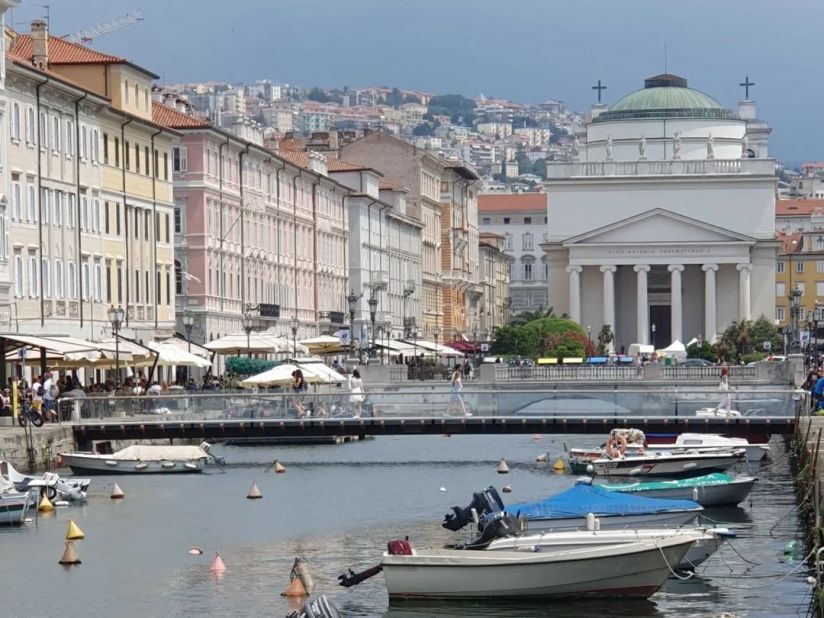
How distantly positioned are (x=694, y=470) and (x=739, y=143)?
435ft

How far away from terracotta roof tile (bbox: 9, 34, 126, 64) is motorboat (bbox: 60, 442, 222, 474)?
25.3 metres

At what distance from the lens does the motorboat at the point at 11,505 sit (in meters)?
43.5

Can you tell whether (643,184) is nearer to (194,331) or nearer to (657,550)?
(194,331)

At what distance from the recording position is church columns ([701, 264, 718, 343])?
536ft

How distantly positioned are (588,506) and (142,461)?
24079 millimetres

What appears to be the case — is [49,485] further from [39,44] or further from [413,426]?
[39,44]

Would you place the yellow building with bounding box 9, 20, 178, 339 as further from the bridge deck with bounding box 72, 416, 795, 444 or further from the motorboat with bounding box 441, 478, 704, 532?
the motorboat with bounding box 441, 478, 704, 532

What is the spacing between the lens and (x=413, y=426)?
200ft

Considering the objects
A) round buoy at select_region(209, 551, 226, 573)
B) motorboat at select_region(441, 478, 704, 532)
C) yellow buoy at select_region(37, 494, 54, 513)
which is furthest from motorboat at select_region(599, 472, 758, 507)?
yellow buoy at select_region(37, 494, 54, 513)

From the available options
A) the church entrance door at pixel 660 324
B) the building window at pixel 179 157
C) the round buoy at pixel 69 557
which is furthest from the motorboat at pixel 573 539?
the church entrance door at pixel 660 324

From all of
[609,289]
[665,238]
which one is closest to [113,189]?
[609,289]

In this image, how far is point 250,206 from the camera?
10375 centimetres

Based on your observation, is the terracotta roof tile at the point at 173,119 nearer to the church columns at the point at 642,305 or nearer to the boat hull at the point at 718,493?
the boat hull at the point at 718,493

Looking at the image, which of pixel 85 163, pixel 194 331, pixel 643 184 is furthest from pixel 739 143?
pixel 85 163
